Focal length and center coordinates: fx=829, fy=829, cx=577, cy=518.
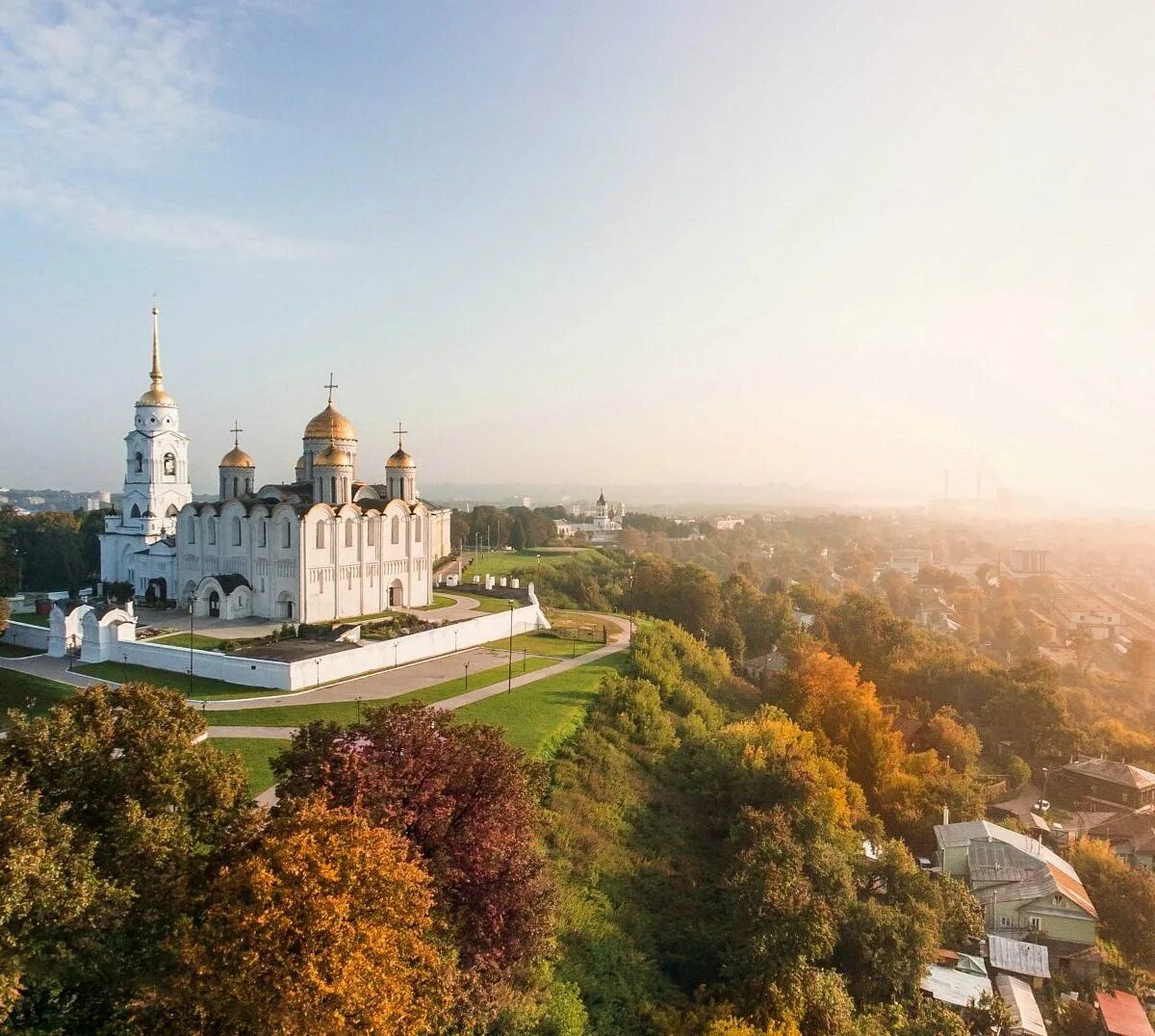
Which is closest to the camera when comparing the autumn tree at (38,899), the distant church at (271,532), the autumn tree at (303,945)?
the autumn tree at (38,899)

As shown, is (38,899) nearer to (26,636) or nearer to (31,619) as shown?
(26,636)

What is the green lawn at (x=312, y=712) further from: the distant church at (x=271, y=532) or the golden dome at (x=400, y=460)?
the golden dome at (x=400, y=460)

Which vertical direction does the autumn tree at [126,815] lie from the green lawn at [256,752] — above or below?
above

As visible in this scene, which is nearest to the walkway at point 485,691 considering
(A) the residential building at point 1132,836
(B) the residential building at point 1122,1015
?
(B) the residential building at point 1122,1015

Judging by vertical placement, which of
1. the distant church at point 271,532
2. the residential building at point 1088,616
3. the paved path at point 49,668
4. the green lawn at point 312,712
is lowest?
the residential building at point 1088,616

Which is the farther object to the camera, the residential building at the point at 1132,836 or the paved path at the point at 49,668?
the residential building at the point at 1132,836

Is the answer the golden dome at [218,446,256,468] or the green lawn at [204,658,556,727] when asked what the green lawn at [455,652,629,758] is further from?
the golden dome at [218,446,256,468]
